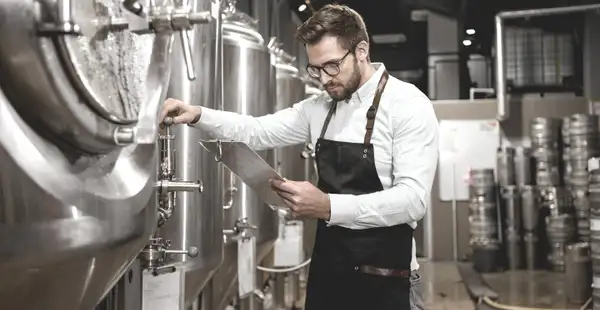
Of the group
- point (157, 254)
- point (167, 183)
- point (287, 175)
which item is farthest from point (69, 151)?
point (287, 175)

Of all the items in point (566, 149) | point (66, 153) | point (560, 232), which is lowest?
point (560, 232)

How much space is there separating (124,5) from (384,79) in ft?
2.76

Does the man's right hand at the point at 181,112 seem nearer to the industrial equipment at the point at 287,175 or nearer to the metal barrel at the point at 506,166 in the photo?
the industrial equipment at the point at 287,175

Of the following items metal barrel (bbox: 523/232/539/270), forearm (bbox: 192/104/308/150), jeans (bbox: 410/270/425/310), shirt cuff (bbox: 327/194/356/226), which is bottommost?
metal barrel (bbox: 523/232/539/270)

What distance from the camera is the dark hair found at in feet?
4.99

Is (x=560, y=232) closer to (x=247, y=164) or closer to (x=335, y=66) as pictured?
(x=335, y=66)

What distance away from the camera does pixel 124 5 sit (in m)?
0.91

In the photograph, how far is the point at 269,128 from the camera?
172cm

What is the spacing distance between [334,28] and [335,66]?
0.09 m

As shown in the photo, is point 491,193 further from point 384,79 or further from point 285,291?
point 384,79

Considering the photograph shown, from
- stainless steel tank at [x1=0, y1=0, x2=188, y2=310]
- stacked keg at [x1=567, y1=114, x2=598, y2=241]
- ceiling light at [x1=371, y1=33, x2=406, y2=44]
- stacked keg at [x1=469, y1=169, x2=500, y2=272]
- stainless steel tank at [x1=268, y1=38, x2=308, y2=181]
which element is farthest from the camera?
ceiling light at [x1=371, y1=33, x2=406, y2=44]

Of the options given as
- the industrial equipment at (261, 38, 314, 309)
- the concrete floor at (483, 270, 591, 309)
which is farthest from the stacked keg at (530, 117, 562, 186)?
the industrial equipment at (261, 38, 314, 309)

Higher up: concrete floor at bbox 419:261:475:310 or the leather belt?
the leather belt

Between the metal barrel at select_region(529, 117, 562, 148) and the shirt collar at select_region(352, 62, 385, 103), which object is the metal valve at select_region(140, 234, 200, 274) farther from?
the metal barrel at select_region(529, 117, 562, 148)
